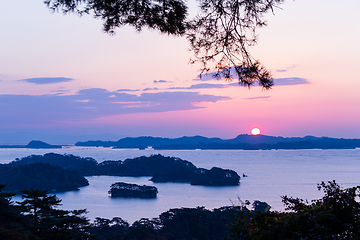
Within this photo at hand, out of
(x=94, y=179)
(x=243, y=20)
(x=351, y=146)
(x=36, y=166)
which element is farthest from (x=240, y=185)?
(x=351, y=146)

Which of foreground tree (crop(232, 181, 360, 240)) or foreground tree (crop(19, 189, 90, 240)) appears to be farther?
foreground tree (crop(19, 189, 90, 240))

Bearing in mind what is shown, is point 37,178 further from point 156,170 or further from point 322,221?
point 322,221

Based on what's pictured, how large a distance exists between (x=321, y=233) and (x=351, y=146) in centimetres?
13224

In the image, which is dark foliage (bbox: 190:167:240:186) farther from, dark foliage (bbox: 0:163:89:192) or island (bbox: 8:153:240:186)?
dark foliage (bbox: 0:163:89:192)

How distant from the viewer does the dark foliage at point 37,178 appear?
4338 cm

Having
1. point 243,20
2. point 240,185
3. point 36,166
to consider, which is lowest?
point 240,185

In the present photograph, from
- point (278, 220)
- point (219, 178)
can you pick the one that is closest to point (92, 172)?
point (219, 178)

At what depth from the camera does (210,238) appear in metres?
17.7

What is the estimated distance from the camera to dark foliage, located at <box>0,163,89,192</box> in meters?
43.4

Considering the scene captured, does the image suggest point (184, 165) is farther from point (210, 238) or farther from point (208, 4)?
point (208, 4)

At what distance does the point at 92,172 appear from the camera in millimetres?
63781

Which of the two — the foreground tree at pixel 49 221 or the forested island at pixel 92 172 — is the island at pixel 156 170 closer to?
the forested island at pixel 92 172

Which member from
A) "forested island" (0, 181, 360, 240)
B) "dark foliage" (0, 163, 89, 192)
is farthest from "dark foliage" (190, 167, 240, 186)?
"forested island" (0, 181, 360, 240)

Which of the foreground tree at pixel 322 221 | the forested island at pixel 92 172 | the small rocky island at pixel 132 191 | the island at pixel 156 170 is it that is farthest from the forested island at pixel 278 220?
the island at pixel 156 170
